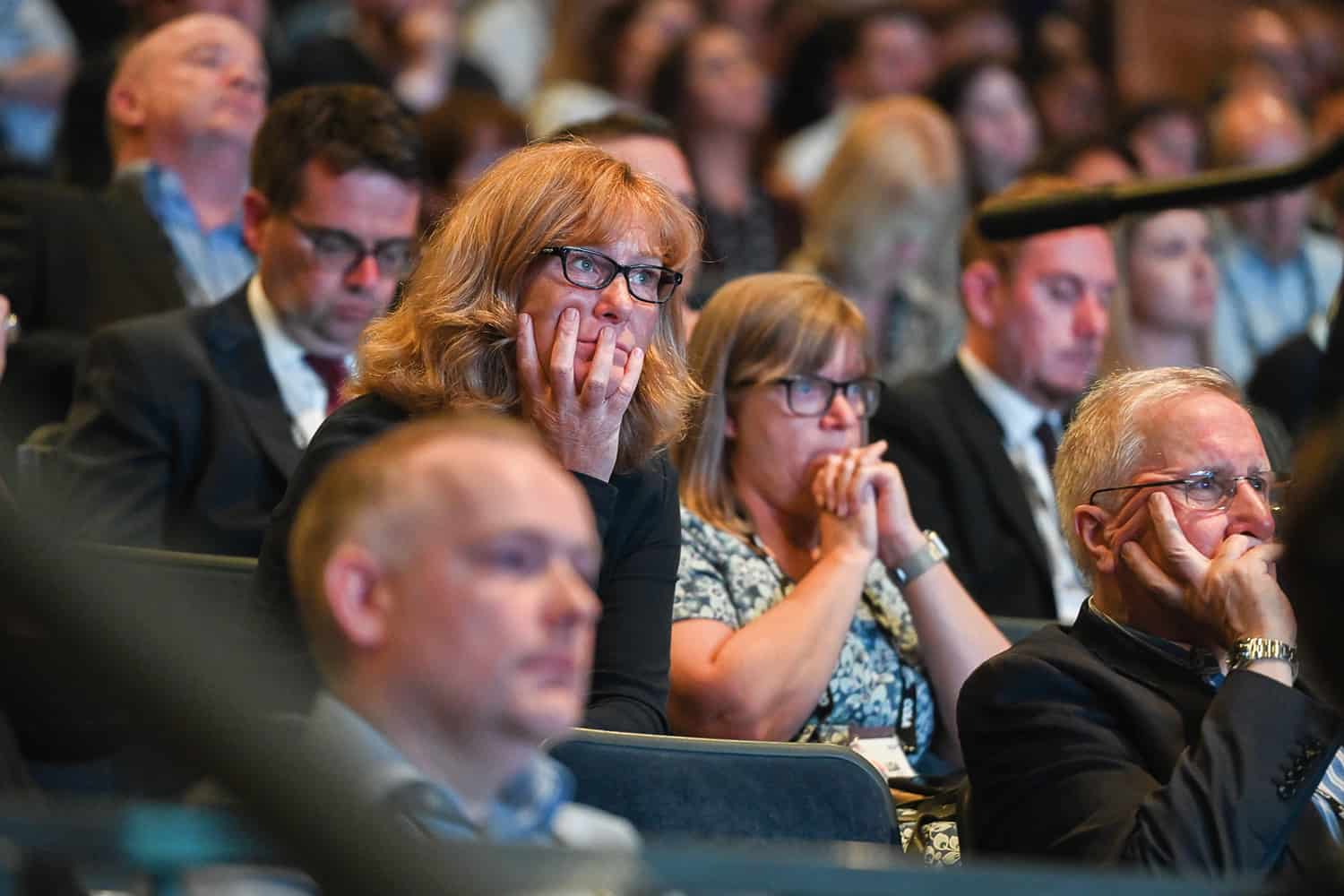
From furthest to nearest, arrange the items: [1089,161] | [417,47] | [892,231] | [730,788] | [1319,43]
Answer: [1319,43], [417,47], [1089,161], [892,231], [730,788]

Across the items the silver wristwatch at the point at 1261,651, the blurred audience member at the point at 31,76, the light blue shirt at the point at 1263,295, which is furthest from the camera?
the light blue shirt at the point at 1263,295

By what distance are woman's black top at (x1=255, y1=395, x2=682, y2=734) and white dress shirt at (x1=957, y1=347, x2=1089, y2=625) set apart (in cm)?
121

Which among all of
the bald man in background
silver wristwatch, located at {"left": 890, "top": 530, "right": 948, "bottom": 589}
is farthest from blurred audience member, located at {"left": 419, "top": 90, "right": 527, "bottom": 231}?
silver wristwatch, located at {"left": 890, "top": 530, "right": 948, "bottom": 589}

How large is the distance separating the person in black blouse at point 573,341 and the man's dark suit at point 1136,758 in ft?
1.38

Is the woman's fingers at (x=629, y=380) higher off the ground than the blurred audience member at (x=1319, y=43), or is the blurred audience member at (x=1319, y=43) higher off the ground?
the blurred audience member at (x=1319, y=43)

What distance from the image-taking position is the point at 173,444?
283 cm

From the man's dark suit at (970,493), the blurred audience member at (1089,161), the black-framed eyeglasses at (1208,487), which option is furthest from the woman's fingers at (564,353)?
the blurred audience member at (1089,161)

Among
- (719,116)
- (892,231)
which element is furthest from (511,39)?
(892,231)

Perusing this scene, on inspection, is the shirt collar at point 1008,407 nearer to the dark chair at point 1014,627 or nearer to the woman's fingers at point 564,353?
the dark chair at point 1014,627

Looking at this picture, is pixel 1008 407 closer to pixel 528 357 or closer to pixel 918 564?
pixel 918 564

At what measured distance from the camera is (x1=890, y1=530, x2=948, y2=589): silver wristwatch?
2.63m

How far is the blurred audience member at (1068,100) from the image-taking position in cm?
628

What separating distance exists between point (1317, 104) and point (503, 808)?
6053mm

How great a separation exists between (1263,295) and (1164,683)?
338 centimetres
